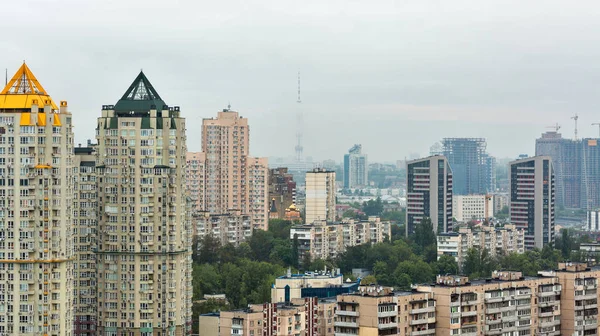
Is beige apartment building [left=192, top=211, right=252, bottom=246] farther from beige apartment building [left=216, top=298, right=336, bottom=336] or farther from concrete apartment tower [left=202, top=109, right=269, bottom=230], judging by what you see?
beige apartment building [left=216, top=298, right=336, bottom=336]

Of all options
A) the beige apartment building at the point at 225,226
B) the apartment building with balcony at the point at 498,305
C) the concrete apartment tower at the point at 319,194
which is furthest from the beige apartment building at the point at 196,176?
the apartment building with balcony at the point at 498,305

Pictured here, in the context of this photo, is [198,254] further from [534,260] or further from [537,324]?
[537,324]

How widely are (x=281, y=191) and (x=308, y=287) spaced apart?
242ft

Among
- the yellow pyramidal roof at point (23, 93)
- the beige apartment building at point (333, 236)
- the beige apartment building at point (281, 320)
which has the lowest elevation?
the beige apartment building at point (281, 320)

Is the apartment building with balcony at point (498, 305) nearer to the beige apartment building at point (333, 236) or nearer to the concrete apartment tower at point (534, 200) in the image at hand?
the beige apartment building at point (333, 236)

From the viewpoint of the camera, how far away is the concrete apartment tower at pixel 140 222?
6159 cm

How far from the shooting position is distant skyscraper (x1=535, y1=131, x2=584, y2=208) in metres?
195

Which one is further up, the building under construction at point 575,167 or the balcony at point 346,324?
the building under construction at point 575,167

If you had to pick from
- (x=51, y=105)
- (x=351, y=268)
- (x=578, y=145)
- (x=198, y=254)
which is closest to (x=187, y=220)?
(x=51, y=105)

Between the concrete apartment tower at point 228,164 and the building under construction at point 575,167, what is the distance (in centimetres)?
8372

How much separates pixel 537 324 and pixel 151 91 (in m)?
18.1

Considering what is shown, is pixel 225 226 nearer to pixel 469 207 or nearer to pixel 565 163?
pixel 469 207

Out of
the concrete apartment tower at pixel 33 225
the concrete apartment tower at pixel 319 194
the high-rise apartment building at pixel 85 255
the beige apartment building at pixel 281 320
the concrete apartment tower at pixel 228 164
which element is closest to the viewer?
the concrete apartment tower at pixel 33 225

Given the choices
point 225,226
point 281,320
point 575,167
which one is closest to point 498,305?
point 281,320
